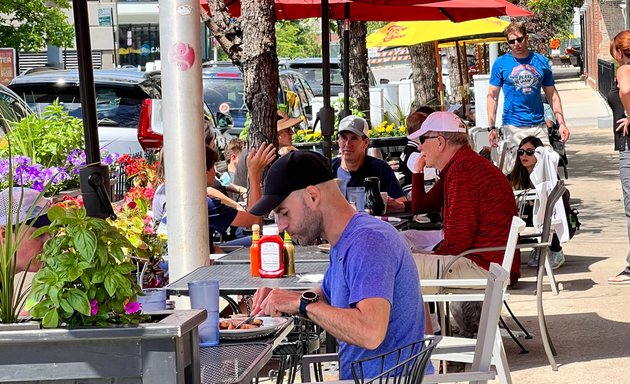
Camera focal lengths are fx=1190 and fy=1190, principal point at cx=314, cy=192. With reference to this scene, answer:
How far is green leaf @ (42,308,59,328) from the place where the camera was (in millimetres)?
2744

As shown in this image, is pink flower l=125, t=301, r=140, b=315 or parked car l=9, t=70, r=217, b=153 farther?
parked car l=9, t=70, r=217, b=153

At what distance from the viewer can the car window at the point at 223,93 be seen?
64.2 feet

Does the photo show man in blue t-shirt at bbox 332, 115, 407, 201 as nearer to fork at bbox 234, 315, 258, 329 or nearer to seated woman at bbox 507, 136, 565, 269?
seated woman at bbox 507, 136, 565, 269

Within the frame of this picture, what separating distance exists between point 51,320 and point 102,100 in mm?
13510

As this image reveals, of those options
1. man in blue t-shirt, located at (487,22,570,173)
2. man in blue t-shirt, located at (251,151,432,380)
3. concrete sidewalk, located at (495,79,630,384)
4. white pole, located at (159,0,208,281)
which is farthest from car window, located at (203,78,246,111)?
man in blue t-shirt, located at (251,151,432,380)

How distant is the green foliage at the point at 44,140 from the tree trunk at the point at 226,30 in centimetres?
209

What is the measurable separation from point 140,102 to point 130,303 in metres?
13.3

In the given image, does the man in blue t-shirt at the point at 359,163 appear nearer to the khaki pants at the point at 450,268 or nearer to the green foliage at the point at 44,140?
the khaki pants at the point at 450,268

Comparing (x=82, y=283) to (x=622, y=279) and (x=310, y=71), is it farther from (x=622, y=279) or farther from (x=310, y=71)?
(x=310, y=71)

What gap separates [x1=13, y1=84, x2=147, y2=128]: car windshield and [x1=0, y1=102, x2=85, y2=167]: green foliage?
397 centimetres

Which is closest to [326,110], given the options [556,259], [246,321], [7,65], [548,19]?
[556,259]

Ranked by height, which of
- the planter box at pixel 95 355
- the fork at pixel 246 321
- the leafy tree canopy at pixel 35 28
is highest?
the leafy tree canopy at pixel 35 28

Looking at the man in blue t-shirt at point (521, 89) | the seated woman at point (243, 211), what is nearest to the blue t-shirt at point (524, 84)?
the man in blue t-shirt at point (521, 89)

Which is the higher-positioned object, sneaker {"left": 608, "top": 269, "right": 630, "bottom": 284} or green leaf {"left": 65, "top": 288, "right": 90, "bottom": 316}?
green leaf {"left": 65, "top": 288, "right": 90, "bottom": 316}
